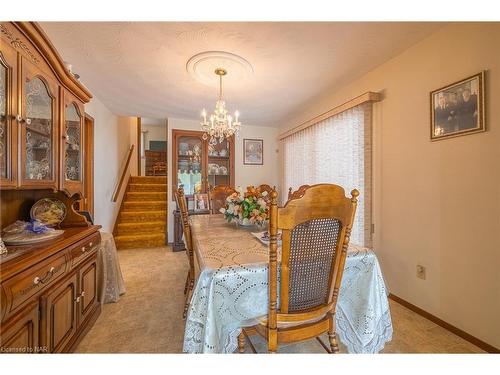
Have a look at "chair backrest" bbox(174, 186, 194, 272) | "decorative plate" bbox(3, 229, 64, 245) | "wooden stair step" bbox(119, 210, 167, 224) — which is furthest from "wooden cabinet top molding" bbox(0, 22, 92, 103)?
"wooden stair step" bbox(119, 210, 167, 224)

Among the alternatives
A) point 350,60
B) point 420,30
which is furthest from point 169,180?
point 420,30

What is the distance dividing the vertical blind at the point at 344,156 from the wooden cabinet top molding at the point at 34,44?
267 centimetres

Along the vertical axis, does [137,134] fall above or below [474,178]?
above

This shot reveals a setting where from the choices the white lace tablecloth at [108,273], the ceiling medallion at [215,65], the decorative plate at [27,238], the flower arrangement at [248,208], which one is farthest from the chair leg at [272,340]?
the ceiling medallion at [215,65]

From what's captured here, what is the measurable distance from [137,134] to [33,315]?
558cm

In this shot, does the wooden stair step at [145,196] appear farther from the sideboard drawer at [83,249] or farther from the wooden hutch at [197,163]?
the sideboard drawer at [83,249]

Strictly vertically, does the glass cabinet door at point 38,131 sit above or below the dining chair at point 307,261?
above

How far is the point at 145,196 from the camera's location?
471 centimetres

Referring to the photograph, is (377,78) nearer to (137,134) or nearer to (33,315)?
(33,315)

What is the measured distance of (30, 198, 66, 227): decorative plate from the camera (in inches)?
59.7

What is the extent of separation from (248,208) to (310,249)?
2.96 ft

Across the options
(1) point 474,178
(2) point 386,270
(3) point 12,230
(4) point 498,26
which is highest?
(4) point 498,26

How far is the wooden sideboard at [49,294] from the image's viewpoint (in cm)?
90
